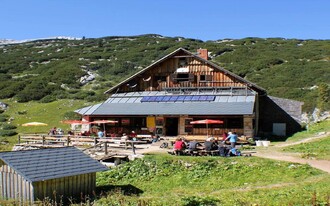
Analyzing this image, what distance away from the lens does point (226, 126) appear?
111ft

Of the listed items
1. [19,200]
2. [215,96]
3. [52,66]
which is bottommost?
[19,200]

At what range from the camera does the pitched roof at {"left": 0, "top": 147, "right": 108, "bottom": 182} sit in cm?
1642

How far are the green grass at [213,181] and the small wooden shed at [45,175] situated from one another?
4.69 feet

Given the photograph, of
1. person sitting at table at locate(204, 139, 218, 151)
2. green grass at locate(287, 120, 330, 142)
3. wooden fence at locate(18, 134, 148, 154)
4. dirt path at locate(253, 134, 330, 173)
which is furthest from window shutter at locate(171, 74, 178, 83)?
person sitting at table at locate(204, 139, 218, 151)

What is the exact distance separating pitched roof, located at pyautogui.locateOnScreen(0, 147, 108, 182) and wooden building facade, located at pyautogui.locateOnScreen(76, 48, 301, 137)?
607 inches

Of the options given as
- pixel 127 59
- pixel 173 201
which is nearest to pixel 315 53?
pixel 127 59

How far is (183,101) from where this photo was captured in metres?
36.1

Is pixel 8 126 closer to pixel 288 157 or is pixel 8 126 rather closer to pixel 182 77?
pixel 182 77

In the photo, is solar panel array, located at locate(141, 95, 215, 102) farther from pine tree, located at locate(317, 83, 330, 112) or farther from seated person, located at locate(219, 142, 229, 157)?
pine tree, located at locate(317, 83, 330, 112)

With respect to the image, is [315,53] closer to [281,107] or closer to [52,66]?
[281,107]

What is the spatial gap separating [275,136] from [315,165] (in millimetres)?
15993

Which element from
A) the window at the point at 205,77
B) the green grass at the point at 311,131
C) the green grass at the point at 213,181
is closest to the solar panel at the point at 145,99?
the window at the point at 205,77

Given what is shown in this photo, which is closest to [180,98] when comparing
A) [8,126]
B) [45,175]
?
[8,126]

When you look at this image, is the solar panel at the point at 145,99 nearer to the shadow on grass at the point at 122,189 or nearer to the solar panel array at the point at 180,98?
the solar panel array at the point at 180,98
